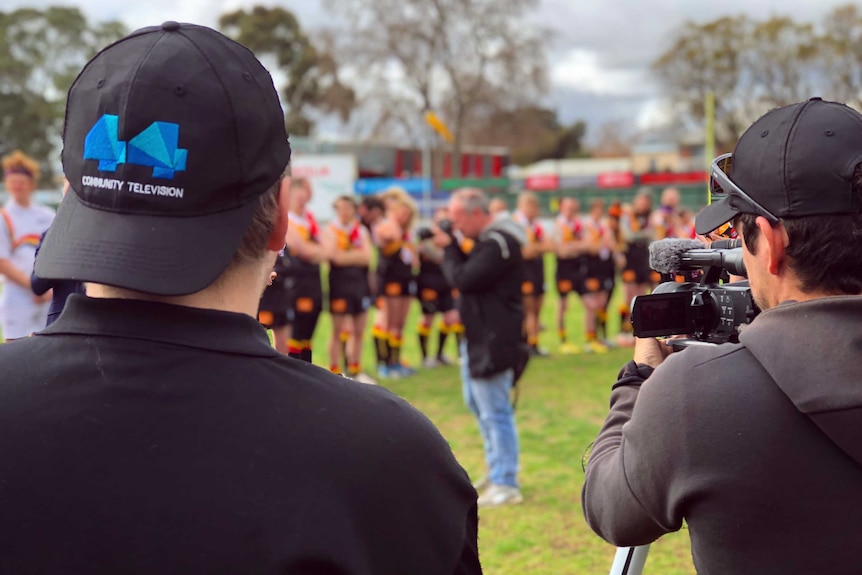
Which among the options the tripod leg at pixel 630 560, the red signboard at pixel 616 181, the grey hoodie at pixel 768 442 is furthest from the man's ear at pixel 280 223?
the red signboard at pixel 616 181

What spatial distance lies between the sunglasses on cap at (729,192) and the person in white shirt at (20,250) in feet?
17.9

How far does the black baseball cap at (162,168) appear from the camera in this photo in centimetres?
112

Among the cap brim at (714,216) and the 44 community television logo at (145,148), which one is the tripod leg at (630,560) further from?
the 44 community television logo at (145,148)

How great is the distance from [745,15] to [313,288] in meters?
48.9

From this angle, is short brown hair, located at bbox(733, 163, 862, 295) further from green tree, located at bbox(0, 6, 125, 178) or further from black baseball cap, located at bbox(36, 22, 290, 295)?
green tree, located at bbox(0, 6, 125, 178)

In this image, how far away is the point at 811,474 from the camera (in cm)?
149

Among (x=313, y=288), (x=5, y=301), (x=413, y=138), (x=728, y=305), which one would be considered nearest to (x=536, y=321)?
(x=313, y=288)

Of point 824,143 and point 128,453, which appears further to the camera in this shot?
point 824,143

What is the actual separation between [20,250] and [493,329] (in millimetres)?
3522

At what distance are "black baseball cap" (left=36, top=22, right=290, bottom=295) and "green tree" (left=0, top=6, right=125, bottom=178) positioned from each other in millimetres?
48704

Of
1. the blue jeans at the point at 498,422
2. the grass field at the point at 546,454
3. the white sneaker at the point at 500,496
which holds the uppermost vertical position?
the blue jeans at the point at 498,422

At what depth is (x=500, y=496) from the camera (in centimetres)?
575

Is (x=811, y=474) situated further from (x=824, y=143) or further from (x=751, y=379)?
(x=824, y=143)

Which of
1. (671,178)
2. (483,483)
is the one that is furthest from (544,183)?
(483,483)
